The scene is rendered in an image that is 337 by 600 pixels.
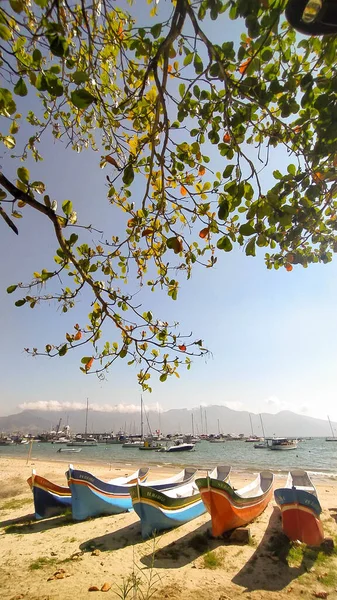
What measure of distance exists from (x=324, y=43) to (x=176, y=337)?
9.60 ft

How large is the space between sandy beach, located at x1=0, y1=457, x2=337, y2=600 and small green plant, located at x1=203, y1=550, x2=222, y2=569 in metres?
0.02

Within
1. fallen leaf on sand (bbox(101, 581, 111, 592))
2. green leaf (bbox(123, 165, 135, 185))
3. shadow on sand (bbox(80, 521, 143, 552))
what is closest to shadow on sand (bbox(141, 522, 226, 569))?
shadow on sand (bbox(80, 521, 143, 552))

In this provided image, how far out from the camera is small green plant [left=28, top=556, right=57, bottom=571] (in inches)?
226

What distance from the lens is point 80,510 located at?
8.67 metres

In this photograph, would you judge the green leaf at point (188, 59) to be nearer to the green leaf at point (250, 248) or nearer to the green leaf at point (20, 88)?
the green leaf at point (20, 88)

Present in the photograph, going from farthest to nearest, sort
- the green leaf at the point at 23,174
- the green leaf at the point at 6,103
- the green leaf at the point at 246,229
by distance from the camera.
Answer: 1. the green leaf at the point at 246,229
2. the green leaf at the point at 23,174
3. the green leaf at the point at 6,103

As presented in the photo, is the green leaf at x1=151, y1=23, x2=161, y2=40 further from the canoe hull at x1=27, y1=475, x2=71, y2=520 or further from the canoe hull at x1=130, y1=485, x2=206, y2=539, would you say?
the canoe hull at x1=27, y1=475, x2=71, y2=520

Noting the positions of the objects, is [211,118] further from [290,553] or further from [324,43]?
[290,553]

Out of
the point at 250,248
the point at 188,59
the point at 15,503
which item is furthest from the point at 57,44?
the point at 15,503

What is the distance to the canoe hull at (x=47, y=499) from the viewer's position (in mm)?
9086

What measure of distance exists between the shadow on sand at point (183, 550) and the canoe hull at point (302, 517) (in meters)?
1.59

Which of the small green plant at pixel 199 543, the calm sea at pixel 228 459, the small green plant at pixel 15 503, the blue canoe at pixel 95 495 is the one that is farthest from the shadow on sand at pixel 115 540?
the calm sea at pixel 228 459

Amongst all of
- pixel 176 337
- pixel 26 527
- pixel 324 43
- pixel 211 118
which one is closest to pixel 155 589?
pixel 176 337

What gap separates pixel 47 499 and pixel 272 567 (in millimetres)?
6905
